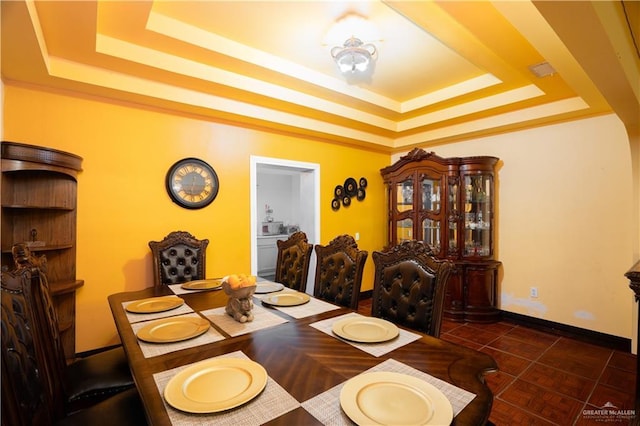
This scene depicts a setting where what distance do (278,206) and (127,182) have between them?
4.49 metres

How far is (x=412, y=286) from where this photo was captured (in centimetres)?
175

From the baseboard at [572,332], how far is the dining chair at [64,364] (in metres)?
3.95

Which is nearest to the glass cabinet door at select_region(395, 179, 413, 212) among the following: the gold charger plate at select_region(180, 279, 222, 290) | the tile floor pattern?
the tile floor pattern

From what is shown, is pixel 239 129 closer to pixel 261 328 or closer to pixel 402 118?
pixel 402 118

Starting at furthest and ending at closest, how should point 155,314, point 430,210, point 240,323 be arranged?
point 430,210
point 155,314
point 240,323

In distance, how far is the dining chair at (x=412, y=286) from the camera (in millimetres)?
1628

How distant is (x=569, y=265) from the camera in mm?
3279

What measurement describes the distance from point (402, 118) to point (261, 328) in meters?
3.54

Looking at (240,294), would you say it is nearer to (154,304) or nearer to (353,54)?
(154,304)

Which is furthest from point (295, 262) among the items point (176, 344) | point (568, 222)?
point (568, 222)

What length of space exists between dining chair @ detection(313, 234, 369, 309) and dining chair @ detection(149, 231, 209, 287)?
1.20 m

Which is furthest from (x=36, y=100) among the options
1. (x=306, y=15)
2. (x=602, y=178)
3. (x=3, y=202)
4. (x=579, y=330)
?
(x=579, y=330)

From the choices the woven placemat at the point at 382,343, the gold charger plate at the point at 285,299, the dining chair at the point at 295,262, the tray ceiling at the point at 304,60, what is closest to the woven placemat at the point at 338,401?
the woven placemat at the point at 382,343

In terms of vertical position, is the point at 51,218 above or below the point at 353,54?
below
